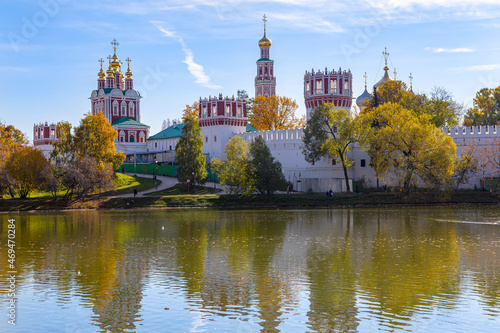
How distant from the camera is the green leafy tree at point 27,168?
154ft

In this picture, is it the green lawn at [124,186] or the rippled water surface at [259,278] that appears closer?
the rippled water surface at [259,278]

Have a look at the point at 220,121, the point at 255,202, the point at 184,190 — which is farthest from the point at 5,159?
the point at 220,121

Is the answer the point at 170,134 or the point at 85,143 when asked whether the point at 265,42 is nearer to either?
the point at 170,134

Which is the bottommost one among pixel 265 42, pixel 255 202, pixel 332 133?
pixel 255 202

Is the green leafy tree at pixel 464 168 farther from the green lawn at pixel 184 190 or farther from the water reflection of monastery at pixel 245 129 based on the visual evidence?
the green lawn at pixel 184 190

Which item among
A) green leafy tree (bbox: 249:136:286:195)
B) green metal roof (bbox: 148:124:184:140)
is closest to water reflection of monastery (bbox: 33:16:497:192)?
green metal roof (bbox: 148:124:184:140)

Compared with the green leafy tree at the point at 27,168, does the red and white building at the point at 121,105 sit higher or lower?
higher

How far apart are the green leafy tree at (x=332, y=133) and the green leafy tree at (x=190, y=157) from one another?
8.92 meters

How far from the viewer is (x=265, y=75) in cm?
8925

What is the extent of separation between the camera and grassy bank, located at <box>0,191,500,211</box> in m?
45.8

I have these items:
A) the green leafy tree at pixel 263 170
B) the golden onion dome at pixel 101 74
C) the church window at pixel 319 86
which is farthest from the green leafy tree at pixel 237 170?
the golden onion dome at pixel 101 74

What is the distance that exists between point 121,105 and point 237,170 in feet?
147

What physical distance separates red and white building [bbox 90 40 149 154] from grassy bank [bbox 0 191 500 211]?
1428 inches

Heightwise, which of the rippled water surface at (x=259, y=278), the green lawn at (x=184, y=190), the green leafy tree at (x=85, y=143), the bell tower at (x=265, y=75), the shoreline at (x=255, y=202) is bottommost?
the rippled water surface at (x=259, y=278)
